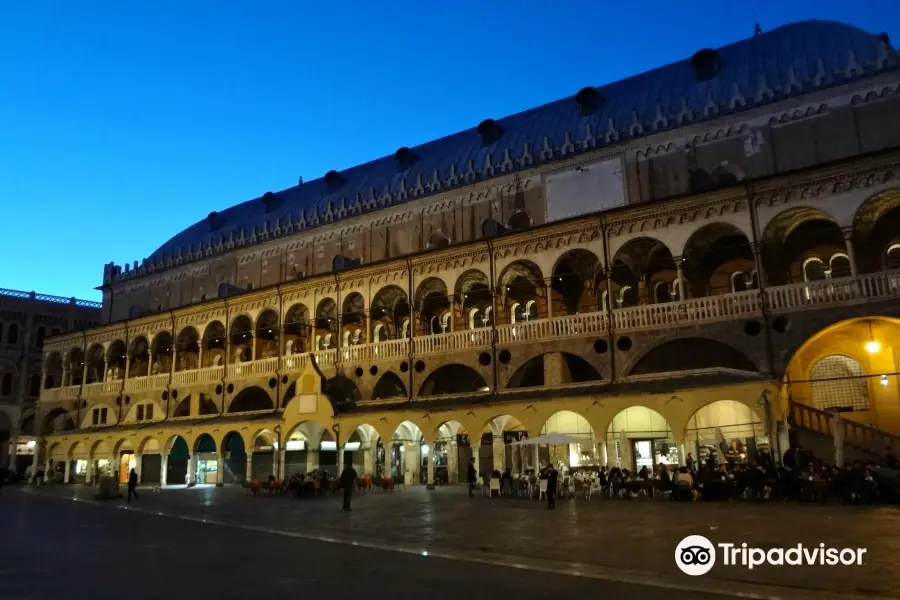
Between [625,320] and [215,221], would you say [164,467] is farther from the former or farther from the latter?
[625,320]

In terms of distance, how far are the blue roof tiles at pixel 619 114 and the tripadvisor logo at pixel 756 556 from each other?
84.1ft

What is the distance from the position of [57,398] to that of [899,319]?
2105 inches

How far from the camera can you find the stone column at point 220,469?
129ft

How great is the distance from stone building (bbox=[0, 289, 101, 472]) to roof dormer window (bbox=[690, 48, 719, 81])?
54.6 m

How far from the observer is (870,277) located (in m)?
23.5

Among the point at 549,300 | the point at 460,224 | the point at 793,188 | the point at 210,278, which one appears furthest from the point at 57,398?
the point at 793,188

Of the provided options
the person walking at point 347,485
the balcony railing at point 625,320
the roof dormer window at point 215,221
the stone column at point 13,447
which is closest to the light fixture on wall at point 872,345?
the balcony railing at point 625,320

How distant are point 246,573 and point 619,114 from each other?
106ft

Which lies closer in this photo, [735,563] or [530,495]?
[735,563]

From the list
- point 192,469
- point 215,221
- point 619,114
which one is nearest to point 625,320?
point 619,114

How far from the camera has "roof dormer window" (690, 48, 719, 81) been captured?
35.2m

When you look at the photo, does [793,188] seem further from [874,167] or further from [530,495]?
[530,495]

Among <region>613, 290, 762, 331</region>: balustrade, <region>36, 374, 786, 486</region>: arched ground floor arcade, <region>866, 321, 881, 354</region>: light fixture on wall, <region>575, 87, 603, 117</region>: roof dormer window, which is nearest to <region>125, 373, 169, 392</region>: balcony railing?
A: <region>36, 374, 786, 486</region>: arched ground floor arcade

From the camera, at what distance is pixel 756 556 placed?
11242mm
